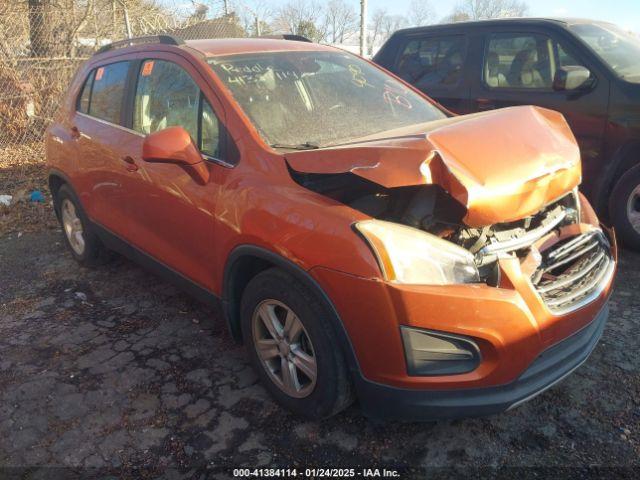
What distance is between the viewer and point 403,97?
3.46 metres

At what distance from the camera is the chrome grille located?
2.19 meters

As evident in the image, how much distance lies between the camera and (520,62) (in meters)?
4.83

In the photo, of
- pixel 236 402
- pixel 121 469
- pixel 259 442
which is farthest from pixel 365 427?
pixel 121 469

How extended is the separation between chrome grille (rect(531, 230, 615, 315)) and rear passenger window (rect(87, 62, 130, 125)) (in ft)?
9.56

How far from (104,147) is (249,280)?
1.75m

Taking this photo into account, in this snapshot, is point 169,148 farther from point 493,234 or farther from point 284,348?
point 493,234

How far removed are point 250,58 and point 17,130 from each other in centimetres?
748

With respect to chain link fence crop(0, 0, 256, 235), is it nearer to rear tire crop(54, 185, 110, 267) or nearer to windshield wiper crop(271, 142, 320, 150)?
rear tire crop(54, 185, 110, 267)

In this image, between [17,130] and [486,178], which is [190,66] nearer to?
[486,178]

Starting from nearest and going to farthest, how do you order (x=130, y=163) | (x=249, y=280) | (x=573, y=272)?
(x=573, y=272)
(x=249, y=280)
(x=130, y=163)

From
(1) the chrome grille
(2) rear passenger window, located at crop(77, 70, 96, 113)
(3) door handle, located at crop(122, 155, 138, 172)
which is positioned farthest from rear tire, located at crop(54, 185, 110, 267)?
(1) the chrome grille

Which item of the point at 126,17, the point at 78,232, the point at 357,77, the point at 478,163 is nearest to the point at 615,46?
the point at 357,77

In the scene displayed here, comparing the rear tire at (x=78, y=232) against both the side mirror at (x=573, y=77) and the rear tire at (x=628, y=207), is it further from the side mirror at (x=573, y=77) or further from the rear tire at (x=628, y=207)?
the rear tire at (x=628, y=207)

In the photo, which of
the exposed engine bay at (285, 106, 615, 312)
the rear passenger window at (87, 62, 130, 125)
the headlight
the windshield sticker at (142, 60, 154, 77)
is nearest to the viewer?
the headlight
